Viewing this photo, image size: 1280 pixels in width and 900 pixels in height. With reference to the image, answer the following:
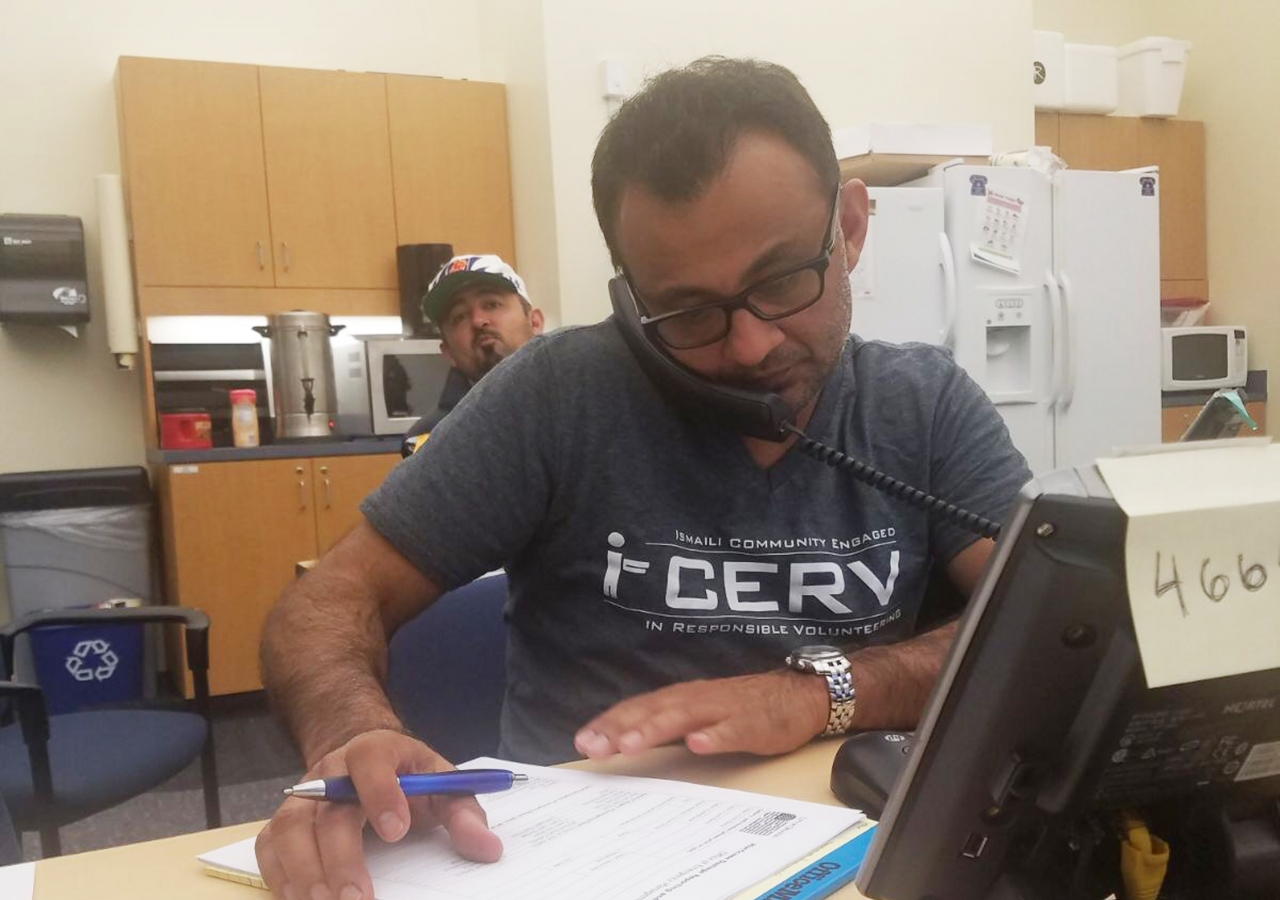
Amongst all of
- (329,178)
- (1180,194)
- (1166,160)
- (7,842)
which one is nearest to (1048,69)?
(1166,160)

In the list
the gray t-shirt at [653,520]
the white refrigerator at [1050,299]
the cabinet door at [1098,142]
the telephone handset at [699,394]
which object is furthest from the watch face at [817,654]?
the cabinet door at [1098,142]

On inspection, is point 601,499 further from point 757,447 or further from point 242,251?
point 242,251

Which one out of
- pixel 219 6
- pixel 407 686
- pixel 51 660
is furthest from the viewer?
pixel 219 6

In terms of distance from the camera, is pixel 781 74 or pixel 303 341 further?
pixel 303 341

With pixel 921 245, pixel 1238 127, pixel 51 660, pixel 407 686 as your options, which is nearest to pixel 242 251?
pixel 51 660

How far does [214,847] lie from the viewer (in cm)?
63

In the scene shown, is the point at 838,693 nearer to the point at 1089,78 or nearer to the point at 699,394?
the point at 699,394

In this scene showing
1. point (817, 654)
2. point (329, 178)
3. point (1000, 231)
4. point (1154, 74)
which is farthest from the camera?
point (1154, 74)

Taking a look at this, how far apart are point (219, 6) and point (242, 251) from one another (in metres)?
1.10

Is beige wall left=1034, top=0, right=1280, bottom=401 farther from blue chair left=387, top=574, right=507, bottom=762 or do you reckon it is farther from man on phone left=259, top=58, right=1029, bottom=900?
blue chair left=387, top=574, right=507, bottom=762

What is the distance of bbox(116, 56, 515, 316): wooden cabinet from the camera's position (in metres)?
3.54

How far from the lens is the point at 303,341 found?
144 inches

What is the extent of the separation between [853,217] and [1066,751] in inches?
30.0

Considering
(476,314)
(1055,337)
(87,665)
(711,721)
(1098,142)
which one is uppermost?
(1098,142)
